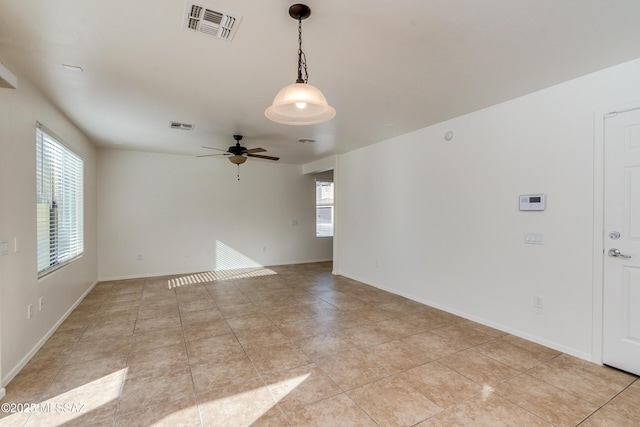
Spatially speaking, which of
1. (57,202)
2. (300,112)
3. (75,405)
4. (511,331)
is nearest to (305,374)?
(75,405)

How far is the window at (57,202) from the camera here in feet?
10.6

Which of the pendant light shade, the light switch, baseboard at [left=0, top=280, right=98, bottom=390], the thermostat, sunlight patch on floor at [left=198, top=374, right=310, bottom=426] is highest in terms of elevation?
the pendant light shade

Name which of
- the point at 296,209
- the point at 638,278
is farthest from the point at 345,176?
the point at 638,278

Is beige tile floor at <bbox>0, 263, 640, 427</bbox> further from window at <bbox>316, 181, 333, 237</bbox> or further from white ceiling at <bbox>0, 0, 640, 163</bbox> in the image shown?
window at <bbox>316, 181, 333, 237</bbox>

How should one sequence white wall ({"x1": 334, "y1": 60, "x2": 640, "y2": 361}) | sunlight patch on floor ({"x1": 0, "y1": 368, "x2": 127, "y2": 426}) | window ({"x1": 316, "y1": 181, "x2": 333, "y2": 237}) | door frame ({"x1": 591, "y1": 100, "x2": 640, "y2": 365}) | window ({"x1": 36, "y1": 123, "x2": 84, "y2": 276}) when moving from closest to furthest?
sunlight patch on floor ({"x1": 0, "y1": 368, "x2": 127, "y2": 426}) < door frame ({"x1": 591, "y1": 100, "x2": 640, "y2": 365}) < white wall ({"x1": 334, "y1": 60, "x2": 640, "y2": 361}) < window ({"x1": 36, "y1": 123, "x2": 84, "y2": 276}) < window ({"x1": 316, "y1": 181, "x2": 333, "y2": 237})

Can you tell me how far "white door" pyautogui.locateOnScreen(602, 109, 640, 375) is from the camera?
2494 mm

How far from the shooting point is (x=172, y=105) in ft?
11.5

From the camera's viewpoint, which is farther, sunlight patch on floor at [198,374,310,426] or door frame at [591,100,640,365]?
door frame at [591,100,640,365]

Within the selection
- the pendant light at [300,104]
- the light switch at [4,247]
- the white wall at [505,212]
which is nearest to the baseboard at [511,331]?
the white wall at [505,212]

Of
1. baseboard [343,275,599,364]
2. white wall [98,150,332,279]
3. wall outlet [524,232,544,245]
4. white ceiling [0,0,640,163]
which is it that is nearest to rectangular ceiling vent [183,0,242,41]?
white ceiling [0,0,640,163]

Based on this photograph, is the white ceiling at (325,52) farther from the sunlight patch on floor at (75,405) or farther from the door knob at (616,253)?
the sunlight patch on floor at (75,405)

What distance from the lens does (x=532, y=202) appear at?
3.14 meters

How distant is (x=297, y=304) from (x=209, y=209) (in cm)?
358

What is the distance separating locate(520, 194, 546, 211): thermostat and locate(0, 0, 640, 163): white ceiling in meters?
1.10
